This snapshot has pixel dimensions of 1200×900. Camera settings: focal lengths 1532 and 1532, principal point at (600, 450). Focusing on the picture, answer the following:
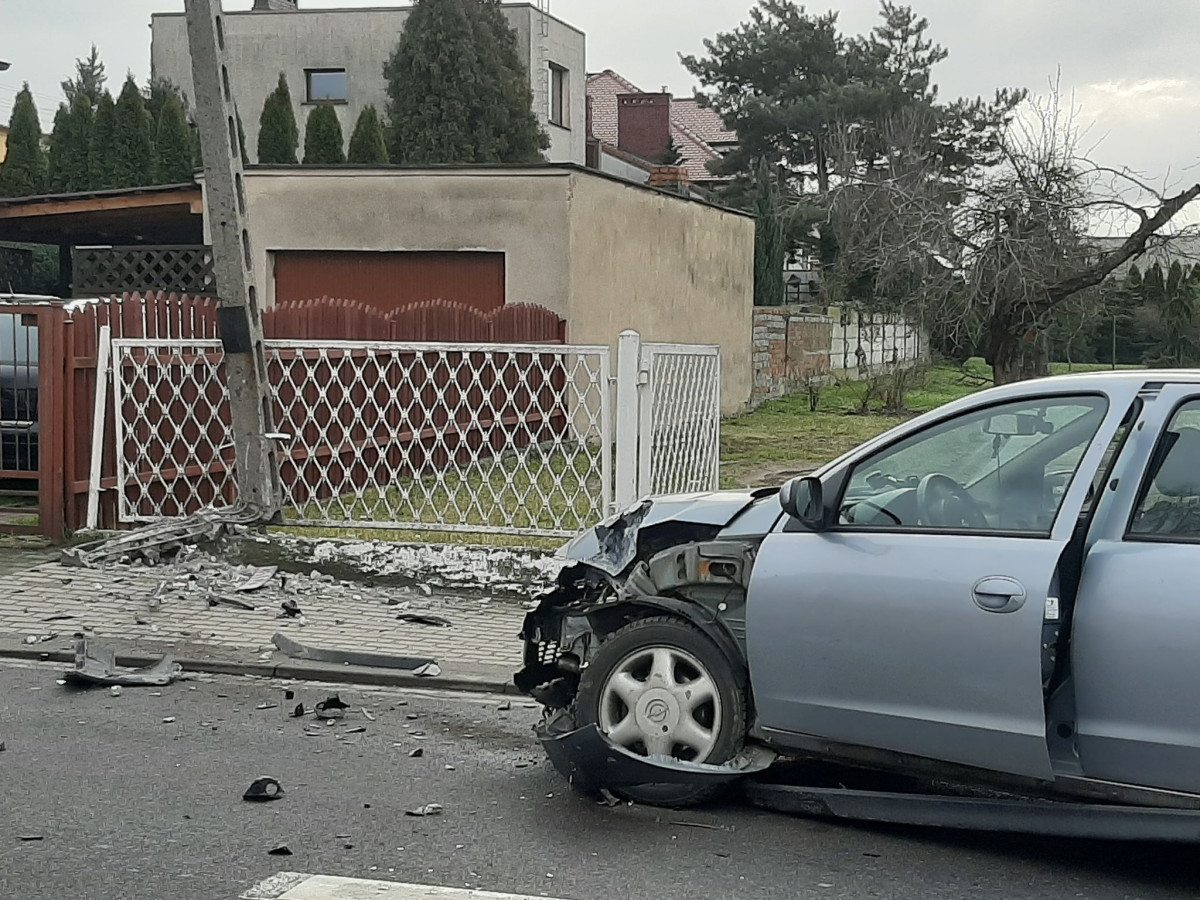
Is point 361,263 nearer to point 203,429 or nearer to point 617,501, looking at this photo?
point 203,429

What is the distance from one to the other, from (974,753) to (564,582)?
1.91 m

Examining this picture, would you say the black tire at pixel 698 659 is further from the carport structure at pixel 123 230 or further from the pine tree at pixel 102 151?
the pine tree at pixel 102 151

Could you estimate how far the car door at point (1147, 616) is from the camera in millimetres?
4527

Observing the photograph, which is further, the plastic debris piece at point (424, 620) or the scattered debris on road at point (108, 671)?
the plastic debris piece at point (424, 620)

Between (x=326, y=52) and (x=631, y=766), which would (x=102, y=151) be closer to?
(x=326, y=52)

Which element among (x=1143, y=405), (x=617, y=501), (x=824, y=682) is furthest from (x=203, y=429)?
(x=1143, y=405)

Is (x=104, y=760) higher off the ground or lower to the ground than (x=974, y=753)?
lower

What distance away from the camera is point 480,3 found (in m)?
40.1

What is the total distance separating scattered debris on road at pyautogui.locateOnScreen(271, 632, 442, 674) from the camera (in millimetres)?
8016

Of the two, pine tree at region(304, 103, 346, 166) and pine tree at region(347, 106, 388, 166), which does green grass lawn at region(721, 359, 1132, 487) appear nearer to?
pine tree at region(347, 106, 388, 166)

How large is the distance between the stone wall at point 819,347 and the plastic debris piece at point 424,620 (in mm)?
18152

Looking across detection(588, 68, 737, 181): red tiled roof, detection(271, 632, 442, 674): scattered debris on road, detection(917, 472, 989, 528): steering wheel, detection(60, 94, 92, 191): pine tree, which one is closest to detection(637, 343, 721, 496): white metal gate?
detection(271, 632, 442, 674): scattered debris on road

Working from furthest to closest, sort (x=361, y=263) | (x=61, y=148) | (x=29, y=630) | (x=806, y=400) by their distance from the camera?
(x=61, y=148) < (x=806, y=400) < (x=361, y=263) < (x=29, y=630)

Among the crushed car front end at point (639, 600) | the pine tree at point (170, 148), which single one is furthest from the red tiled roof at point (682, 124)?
the crushed car front end at point (639, 600)
